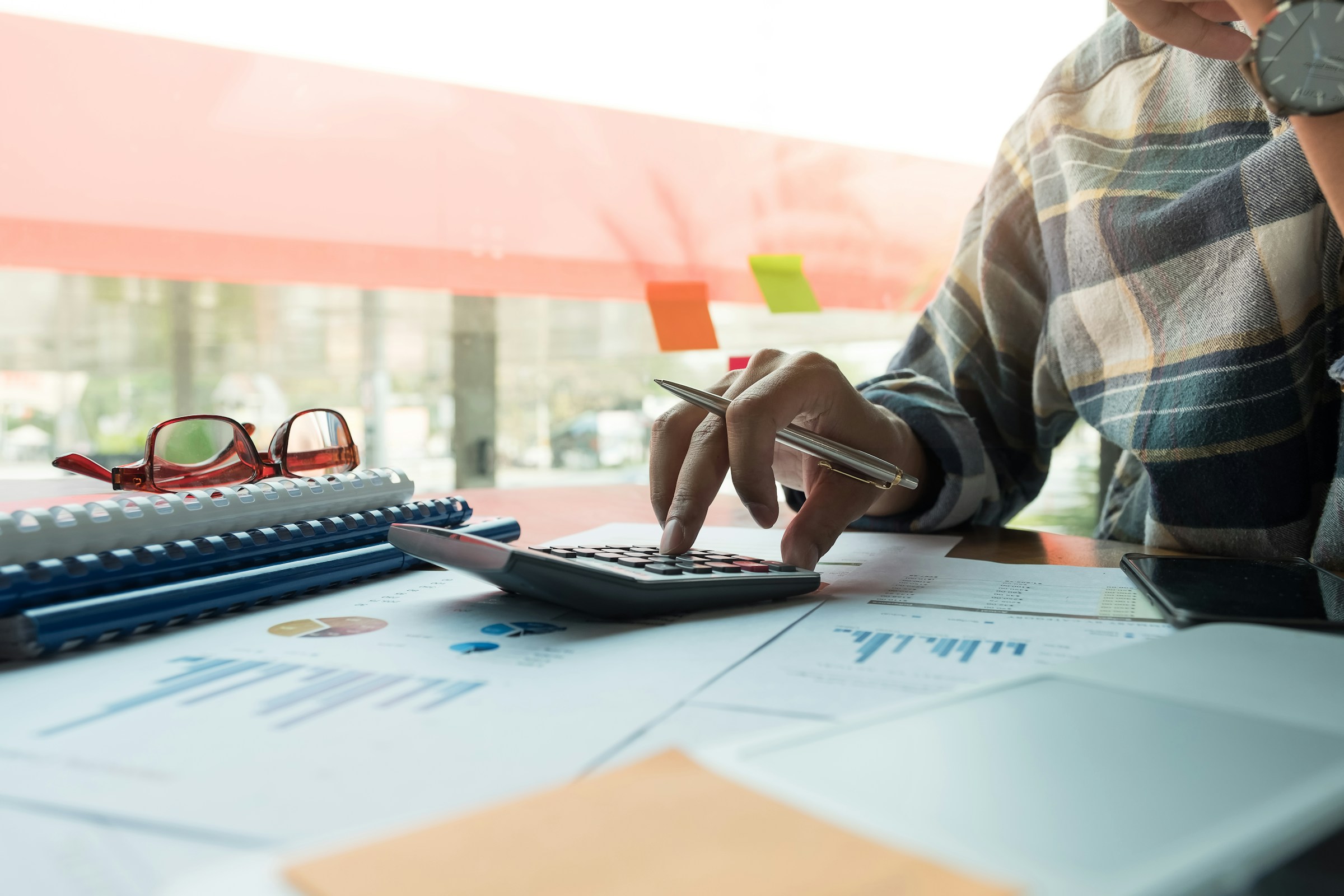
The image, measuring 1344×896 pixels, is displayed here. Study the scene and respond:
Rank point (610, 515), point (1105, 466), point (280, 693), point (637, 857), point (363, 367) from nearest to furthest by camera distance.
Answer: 1. point (637, 857)
2. point (280, 693)
3. point (610, 515)
4. point (363, 367)
5. point (1105, 466)

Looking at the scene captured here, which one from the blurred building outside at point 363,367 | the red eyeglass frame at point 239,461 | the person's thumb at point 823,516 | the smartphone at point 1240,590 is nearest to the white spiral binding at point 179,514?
the red eyeglass frame at point 239,461

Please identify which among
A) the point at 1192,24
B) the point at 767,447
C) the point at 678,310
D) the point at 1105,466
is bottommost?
the point at 1105,466

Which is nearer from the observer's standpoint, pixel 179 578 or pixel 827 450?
pixel 179 578

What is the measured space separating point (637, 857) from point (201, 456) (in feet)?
1.88

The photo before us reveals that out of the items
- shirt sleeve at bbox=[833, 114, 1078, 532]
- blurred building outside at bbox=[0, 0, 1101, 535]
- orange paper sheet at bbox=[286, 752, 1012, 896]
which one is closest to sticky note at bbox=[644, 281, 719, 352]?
blurred building outside at bbox=[0, 0, 1101, 535]

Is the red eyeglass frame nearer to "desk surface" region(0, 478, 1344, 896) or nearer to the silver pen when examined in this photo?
"desk surface" region(0, 478, 1344, 896)

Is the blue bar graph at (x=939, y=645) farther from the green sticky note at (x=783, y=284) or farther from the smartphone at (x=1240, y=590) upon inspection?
the green sticky note at (x=783, y=284)

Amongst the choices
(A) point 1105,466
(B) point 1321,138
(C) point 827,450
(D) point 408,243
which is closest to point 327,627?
(C) point 827,450

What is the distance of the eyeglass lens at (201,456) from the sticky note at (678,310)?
2.60 feet

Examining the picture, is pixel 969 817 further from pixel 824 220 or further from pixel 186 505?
pixel 824 220

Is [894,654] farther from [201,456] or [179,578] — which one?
[201,456]

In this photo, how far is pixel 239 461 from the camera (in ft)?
2.02

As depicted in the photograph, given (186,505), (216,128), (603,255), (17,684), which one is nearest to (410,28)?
(216,128)

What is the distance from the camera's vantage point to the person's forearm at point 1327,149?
408 millimetres
